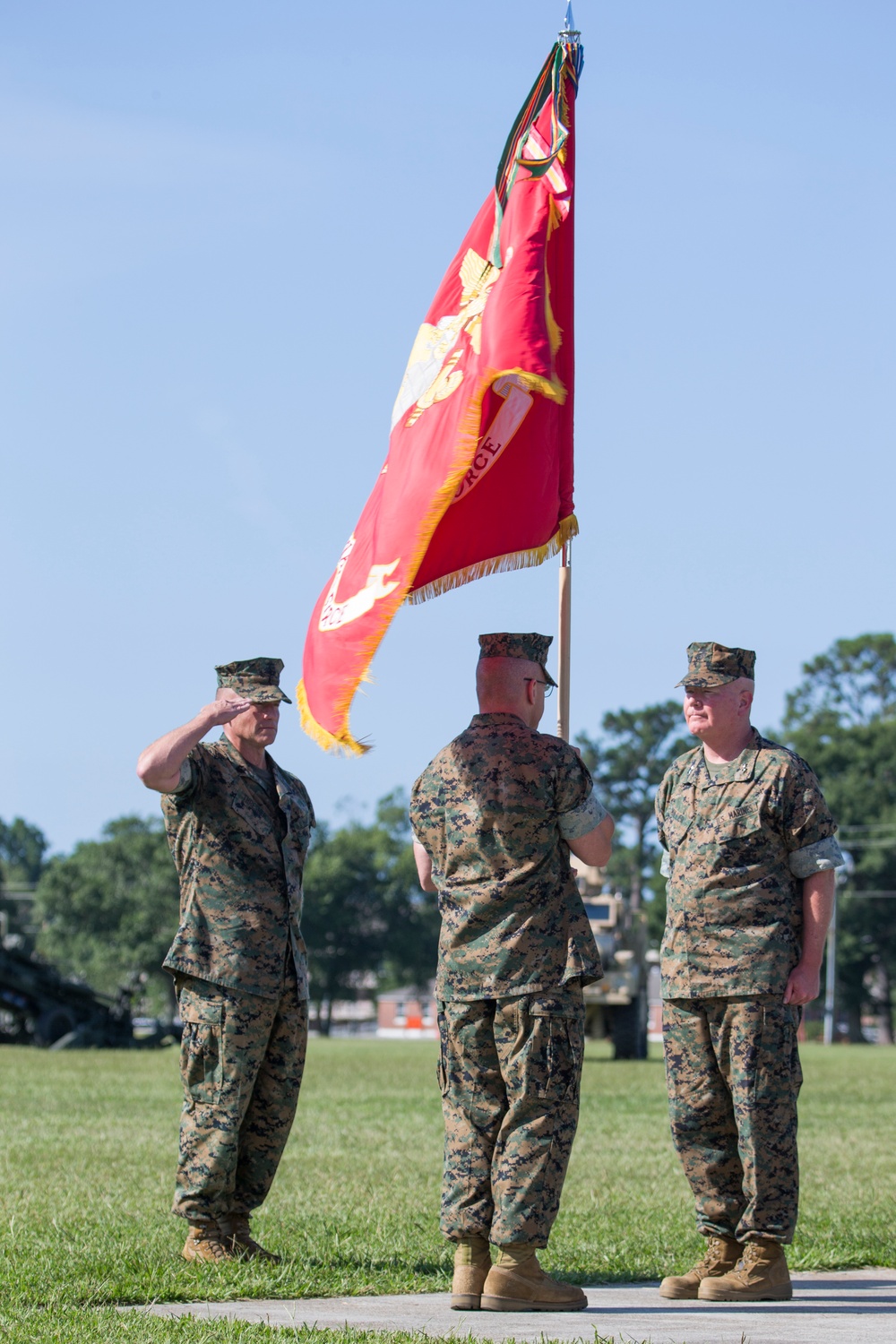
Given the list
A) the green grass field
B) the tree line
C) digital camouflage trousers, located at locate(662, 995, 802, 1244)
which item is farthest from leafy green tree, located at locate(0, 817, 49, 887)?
digital camouflage trousers, located at locate(662, 995, 802, 1244)

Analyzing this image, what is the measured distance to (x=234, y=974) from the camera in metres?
6.53

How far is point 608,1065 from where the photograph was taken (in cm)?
2769

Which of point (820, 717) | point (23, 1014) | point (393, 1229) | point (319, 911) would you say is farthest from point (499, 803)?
point (319, 911)

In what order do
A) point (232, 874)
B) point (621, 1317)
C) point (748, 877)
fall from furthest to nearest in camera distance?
1. point (232, 874)
2. point (748, 877)
3. point (621, 1317)

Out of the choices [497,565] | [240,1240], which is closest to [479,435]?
[497,565]

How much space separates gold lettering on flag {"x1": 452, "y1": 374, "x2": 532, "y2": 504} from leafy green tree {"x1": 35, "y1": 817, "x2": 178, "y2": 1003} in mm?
73995

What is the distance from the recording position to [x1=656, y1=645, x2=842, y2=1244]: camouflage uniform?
624 cm

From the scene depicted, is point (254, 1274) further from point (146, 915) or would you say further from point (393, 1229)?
point (146, 915)

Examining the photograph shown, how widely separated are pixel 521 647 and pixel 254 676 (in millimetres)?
1151

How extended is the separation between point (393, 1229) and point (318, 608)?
2796 mm

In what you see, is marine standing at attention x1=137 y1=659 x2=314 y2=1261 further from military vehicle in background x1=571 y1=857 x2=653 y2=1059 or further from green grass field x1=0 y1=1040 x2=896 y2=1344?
military vehicle in background x1=571 y1=857 x2=653 y2=1059

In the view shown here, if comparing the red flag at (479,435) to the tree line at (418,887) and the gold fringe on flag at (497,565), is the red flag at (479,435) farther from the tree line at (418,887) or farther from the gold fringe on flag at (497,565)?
the tree line at (418,887)

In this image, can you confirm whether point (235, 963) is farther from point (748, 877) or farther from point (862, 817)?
point (862, 817)

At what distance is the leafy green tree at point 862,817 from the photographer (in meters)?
74.6
